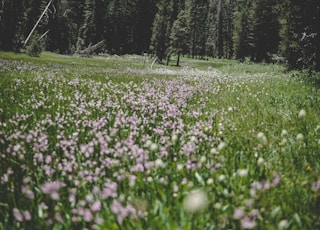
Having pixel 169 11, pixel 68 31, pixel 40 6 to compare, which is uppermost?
pixel 169 11

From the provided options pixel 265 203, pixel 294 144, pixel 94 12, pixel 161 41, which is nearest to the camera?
pixel 265 203

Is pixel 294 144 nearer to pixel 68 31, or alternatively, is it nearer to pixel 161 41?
pixel 68 31

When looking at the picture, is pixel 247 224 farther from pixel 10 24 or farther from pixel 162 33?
pixel 162 33

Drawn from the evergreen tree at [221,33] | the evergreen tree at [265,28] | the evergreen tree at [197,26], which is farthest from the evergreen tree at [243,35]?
the evergreen tree at [221,33]

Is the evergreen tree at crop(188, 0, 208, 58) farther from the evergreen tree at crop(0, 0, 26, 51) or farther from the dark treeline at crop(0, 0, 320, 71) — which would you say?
the evergreen tree at crop(0, 0, 26, 51)

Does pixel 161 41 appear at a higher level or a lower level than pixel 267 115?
higher

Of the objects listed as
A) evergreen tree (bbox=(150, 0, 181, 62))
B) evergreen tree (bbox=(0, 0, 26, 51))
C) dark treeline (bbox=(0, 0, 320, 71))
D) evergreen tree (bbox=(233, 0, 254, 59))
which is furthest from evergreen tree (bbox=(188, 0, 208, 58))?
evergreen tree (bbox=(0, 0, 26, 51))

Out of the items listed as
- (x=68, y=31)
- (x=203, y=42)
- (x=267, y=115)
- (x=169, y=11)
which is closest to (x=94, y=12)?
(x=169, y=11)

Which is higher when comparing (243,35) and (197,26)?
(197,26)

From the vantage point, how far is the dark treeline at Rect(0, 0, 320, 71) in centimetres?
4782

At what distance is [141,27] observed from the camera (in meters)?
96.1

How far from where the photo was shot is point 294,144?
3562 mm

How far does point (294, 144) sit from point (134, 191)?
224cm

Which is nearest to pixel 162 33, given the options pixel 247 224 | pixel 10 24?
pixel 10 24
